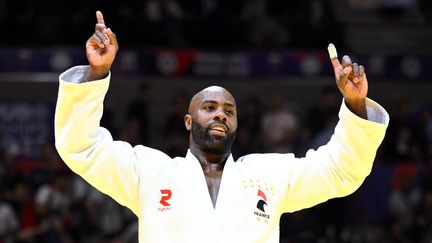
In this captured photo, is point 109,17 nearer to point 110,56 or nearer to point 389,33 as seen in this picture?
point 389,33

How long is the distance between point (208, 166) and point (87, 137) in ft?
2.49

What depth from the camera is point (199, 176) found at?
221 inches

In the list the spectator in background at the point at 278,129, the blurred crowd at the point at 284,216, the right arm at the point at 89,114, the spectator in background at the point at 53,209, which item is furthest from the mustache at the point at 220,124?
the spectator in background at the point at 278,129

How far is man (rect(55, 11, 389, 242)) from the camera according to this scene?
536cm

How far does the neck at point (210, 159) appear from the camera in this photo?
5742 mm

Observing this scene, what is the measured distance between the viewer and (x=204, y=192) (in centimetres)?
553

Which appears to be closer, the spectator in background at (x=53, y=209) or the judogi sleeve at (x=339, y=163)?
the judogi sleeve at (x=339, y=163)

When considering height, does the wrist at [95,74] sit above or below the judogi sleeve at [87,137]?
above

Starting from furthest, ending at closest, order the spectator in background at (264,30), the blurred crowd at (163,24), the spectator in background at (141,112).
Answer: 1. the spectator in background at (264,30)
2. the blurred crowd at (163,24)
3. the spectator in background at (141,112)

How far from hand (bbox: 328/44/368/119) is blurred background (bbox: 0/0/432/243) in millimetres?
6075

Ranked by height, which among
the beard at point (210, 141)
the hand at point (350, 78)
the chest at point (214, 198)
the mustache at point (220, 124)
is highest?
the hand at point (350, 78)

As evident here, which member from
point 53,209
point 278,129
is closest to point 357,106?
point 53,209

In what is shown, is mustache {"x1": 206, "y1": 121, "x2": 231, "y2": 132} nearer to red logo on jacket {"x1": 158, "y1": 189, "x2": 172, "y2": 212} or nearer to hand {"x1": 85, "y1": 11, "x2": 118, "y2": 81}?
red logo on jacket {"x1": 158, "y1": 189, "x2": 172, "y2": 212}

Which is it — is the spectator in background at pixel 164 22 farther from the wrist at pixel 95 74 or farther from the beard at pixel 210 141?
the wrist at pixel 95 74
